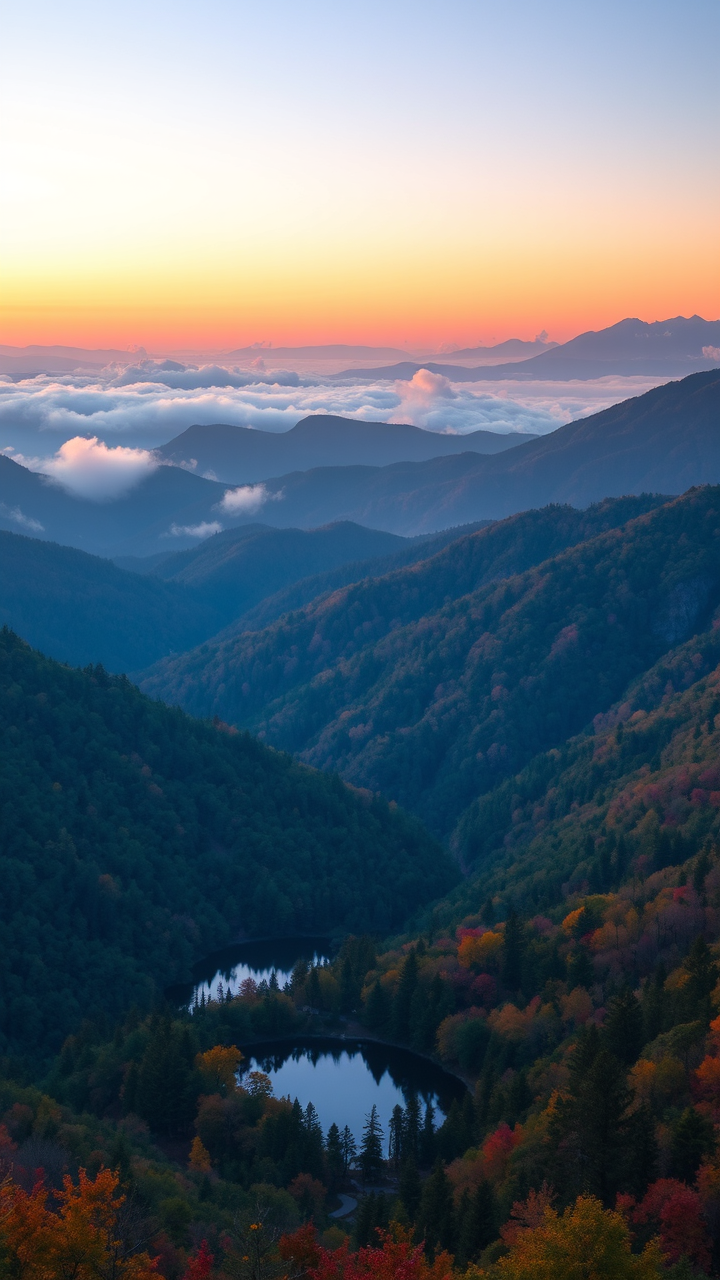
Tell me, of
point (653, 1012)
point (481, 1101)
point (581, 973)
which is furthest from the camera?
point (581, 973)

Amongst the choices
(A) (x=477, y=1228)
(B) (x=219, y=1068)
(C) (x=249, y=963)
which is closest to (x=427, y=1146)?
(B) (x=219, y=1068)

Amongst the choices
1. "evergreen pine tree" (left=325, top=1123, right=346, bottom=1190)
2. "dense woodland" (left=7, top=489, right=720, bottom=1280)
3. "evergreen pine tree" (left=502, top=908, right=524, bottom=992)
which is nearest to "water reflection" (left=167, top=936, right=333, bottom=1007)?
"dense woodland" (left=7, top=489, right=720, bottom=1280)

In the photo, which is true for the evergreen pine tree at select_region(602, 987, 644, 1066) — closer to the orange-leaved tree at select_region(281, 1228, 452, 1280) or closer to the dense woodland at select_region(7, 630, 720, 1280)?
the dense woodland at select_region(7, 630, 720, 1280)

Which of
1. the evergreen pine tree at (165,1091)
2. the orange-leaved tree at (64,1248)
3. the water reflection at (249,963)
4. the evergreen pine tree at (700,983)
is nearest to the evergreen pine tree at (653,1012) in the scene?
the evergreen pine tree at (700,983)

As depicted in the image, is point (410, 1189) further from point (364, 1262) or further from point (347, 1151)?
point (364, 1262)

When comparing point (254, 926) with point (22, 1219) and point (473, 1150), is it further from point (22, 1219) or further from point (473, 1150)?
point (22, 1219)

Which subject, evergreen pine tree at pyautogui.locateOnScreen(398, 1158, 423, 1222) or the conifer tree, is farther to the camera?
the conifer tree

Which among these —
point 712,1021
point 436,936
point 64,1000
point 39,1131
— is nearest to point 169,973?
point 64,1000
